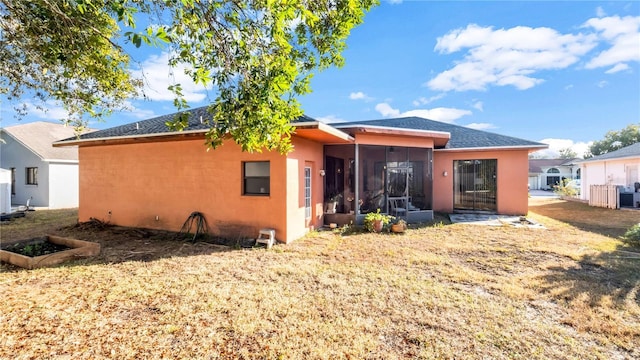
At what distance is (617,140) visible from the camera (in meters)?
32.2

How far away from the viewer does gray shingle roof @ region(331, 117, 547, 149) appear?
11.4m

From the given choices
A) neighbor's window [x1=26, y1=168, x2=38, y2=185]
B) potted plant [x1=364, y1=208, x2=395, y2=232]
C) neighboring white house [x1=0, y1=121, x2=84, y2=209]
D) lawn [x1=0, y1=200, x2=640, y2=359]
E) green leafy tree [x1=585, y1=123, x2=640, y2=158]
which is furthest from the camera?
green leafy tree [x1=585, y1=123, x2=640, y2=158]

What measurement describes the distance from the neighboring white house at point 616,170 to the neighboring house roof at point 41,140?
31.2m

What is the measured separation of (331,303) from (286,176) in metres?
3.81

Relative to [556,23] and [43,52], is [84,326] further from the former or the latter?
[556,23]

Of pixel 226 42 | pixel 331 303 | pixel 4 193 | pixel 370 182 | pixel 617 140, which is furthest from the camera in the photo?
pixel 617 140

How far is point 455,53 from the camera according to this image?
45.2 feet

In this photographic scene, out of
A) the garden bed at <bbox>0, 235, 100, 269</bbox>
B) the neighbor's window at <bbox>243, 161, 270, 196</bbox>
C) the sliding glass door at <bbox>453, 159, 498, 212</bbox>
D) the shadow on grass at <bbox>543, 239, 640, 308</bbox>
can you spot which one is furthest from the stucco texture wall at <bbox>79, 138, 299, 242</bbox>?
the sliding glass door at <bbox>453, 159, 498, 212</bbox>

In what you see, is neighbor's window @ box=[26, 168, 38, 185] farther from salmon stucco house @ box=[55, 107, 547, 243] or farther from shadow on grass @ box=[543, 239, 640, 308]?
shadow on grass @ box=[543, 239, 640, 308]

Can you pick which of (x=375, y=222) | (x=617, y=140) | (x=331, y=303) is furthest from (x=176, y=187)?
(x=617, y=140)

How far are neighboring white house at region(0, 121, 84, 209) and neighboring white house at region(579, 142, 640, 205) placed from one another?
1214 inches

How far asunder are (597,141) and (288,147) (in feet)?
158

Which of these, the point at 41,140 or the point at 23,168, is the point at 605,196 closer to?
the point at 41,140

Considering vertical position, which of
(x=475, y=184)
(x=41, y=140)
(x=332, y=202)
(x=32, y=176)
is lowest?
(x=332, y=202)
